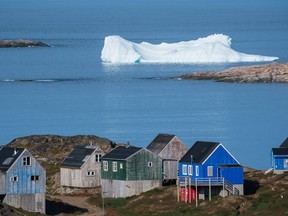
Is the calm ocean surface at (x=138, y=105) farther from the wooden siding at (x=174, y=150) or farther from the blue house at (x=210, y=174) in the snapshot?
the blue house at (x=210, y=174)

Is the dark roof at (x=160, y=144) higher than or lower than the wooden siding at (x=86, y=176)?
higher

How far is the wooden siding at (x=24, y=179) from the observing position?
1998 inches

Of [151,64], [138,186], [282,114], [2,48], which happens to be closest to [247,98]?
[282,114]

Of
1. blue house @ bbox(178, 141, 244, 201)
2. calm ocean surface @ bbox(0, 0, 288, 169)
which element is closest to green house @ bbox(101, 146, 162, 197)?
blue house @ bbox(178, 141, 244, 201)

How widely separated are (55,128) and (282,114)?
18.0 metres

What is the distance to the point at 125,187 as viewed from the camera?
2142 inches

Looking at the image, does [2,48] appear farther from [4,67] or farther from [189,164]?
[189,164]

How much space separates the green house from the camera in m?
54.4

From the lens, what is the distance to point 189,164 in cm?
5259

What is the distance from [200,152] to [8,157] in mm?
6943

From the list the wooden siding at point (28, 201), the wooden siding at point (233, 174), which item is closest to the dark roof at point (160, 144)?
the wooden siding at point (233, 174)

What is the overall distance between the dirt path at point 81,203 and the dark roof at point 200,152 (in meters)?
3.77

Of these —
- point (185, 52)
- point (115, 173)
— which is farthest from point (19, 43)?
point (115, 173)

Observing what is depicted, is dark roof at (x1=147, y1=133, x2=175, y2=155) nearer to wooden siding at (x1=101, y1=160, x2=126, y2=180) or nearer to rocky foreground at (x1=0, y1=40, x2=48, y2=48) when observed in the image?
wooden siding at (x1=101, y1=160, x2=126, y2=180)
